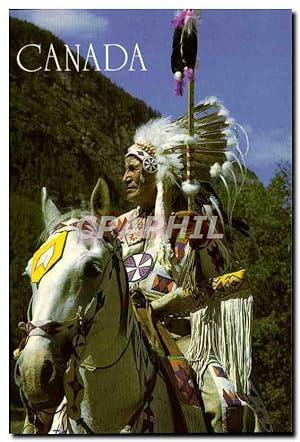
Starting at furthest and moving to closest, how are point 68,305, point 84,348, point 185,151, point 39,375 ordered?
point 185,151, point 84,348, point 68,305, point 39,375

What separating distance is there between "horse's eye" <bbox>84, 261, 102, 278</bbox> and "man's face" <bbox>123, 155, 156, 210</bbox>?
4.21 feet

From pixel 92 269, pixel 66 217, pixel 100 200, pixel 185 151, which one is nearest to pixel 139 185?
pixel 185 151

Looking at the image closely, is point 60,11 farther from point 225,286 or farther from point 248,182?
point 225,286

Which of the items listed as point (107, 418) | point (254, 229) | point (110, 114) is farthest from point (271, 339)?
point (107, 418)

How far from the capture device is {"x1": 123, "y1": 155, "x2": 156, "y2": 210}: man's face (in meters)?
4.88

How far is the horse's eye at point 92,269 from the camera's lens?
3.59 meters

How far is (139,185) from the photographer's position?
4898 millimetres

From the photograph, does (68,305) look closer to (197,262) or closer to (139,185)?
(197,262)

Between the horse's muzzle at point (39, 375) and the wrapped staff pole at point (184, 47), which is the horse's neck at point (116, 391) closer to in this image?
the horse's muzzle at point (39, 375)

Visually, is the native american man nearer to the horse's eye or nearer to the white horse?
the white horse

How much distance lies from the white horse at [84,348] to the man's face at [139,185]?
989 millimetres

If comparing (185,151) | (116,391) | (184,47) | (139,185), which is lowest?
(116,391)

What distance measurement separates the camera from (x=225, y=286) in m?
4.48

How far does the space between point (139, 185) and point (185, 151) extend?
0.29 meters
